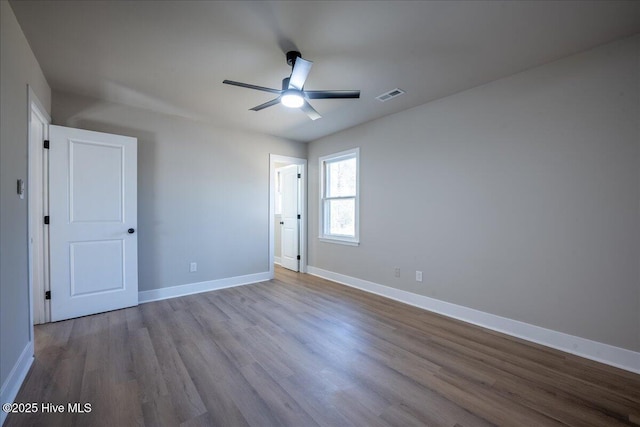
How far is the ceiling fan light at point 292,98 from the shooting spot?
2421 millimetres

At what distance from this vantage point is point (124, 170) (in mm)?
3299

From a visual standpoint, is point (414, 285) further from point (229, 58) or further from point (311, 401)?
point (229, 58)

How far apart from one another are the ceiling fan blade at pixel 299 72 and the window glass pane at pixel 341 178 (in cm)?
223

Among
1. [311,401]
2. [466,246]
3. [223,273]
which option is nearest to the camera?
[311,401]

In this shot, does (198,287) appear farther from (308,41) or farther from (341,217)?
(308,41)

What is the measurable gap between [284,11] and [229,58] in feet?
2.63

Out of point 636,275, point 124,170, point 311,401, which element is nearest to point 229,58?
point 124,170

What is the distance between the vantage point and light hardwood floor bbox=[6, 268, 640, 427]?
162 cm

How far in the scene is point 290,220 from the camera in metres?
5.57

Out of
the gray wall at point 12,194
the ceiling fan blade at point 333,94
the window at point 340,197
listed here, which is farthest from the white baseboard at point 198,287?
the ceiling fan blade at point 333,94

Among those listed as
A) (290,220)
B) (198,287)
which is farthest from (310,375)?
(290,220)

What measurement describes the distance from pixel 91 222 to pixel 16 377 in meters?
1.76

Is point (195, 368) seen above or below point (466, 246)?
below

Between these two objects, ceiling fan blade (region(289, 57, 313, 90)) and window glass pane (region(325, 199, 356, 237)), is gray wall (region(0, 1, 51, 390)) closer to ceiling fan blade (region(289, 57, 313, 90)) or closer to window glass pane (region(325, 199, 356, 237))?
ceiling fan blade (region(289, 57, 313, 90))
